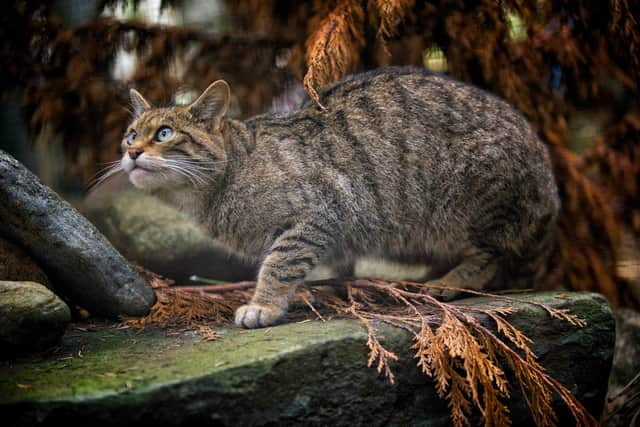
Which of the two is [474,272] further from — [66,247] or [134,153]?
[66,247]

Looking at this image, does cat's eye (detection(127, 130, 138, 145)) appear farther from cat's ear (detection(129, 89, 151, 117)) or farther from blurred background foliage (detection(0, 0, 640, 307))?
blurred background foliage (detection(0, 0, 640, 307))

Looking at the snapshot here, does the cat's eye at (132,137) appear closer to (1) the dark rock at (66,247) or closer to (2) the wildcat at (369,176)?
(2) the wildcat at (369,176)

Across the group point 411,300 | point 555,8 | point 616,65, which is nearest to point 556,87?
point 616,65

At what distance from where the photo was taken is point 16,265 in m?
2.66

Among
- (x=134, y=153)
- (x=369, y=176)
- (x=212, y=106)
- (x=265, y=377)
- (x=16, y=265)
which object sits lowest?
(x=265, y=377)

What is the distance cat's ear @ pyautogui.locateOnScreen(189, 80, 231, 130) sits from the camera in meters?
3.04

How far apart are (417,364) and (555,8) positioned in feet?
8.59

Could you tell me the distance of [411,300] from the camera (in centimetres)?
297

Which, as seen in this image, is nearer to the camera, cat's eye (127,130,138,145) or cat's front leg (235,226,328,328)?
cat's front leg (235,226,328,328)

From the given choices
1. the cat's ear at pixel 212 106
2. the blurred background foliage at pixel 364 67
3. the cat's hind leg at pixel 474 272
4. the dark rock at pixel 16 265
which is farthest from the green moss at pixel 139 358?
the blurred background foliage at pixel 364 67

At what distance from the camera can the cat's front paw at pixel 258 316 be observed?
2617 millimetres

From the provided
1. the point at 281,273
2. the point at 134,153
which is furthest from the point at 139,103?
the point at 281,273

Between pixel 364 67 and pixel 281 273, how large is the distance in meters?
2.13

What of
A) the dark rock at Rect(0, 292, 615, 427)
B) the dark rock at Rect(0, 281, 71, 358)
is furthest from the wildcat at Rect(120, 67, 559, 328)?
the dark rock at Rect(0, 281, 71, 358)
